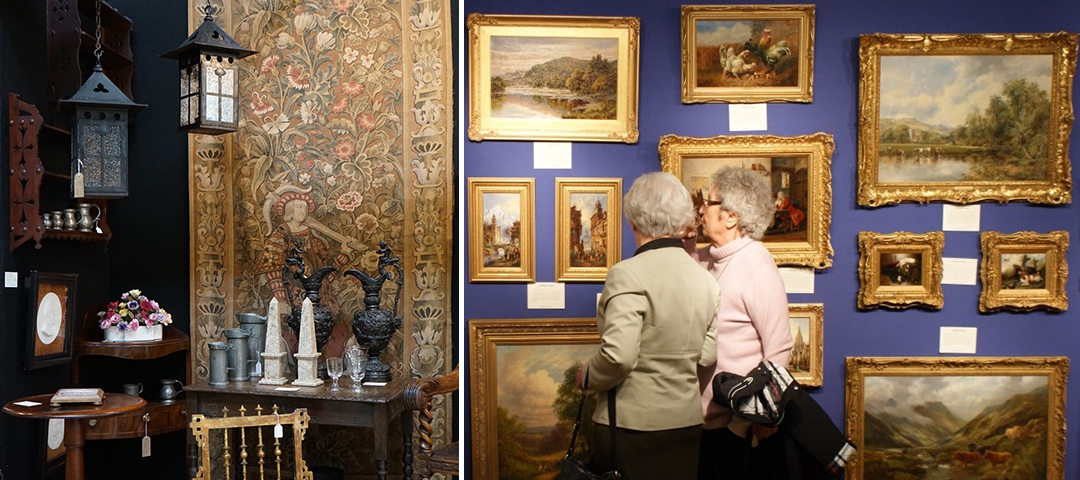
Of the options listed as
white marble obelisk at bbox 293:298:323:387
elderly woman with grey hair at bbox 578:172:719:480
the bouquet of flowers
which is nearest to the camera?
elderly woman with grey hair at bbox 578:172:719:480

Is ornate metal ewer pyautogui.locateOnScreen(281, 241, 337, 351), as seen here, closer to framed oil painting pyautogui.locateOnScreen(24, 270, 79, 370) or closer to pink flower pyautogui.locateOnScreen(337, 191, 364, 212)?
pink flower pyautogui.locateOnScreen(337, 191, 364, 212)

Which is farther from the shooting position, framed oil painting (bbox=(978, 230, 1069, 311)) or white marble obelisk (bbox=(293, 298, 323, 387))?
white marble obelisk (bbox=(293, 298, 323, 387))

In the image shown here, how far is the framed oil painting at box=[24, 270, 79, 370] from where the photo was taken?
3898 millimetres

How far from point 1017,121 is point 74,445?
4.12 metres

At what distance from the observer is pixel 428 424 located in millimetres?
3967

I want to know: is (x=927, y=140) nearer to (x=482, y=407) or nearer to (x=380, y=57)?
(x=482, y=407)

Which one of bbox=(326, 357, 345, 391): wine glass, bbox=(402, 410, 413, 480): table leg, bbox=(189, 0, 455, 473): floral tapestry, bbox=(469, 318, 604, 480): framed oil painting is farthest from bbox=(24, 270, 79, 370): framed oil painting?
bbox=(469, 318, 604, 480): framed oil painting

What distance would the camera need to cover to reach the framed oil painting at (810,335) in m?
2.96

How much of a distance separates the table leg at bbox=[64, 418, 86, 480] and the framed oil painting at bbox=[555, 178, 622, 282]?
2432 millimetres

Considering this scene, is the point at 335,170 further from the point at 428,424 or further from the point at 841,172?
the point at 841,172

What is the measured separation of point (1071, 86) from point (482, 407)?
238 centimetres

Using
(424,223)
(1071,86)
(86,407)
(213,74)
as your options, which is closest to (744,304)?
(1071,86)

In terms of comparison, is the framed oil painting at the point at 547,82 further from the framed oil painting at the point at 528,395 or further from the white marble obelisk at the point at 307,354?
the white marble obelisk at the point at 307,354

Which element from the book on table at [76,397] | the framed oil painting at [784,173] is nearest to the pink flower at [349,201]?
the book on table at [76,397]
